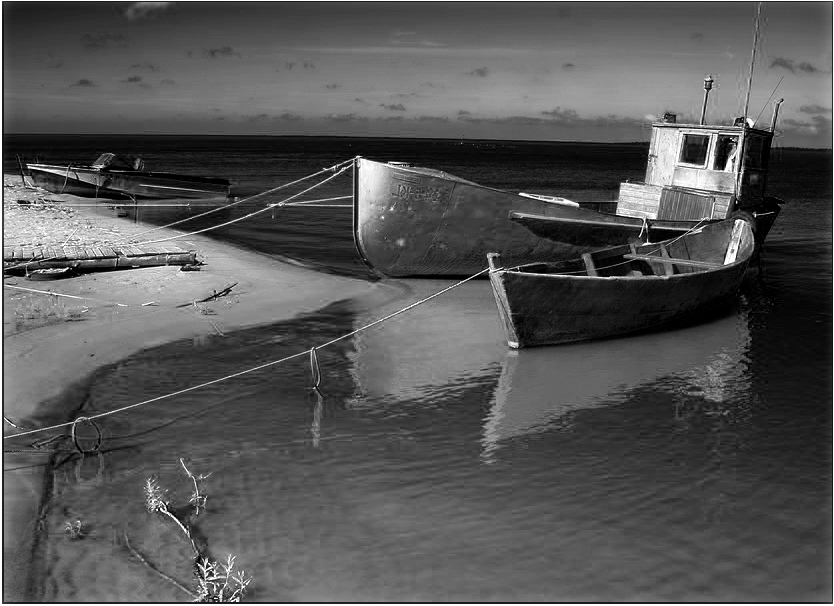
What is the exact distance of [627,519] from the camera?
7422mm

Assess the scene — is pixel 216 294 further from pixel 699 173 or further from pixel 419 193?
pixel 699 173

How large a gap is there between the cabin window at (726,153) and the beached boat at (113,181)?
76.3 feet

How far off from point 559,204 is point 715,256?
354cm

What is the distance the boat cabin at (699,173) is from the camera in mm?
17484

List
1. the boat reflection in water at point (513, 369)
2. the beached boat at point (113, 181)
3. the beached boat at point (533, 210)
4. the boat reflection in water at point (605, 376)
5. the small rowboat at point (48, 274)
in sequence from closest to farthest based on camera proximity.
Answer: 1. the boat reflection in water at point (605, 376)
2. the boat reflection in water at point (513, 369)
3. the small rowboat at point (48, 274)
4. the beached boat at point (533, 210)
5. the beached boat at point (113, 181)

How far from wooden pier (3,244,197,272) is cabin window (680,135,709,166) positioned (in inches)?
468

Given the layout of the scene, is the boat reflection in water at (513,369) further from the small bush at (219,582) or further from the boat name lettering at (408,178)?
the small bush at (219,582)

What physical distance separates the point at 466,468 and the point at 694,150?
12.9 metres

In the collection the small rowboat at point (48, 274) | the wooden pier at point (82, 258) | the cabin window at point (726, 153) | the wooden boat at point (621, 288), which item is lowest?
the small rowboat at point (48, 274)

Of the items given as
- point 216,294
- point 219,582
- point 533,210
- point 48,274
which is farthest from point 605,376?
point 48,274

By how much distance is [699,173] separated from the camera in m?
18.1

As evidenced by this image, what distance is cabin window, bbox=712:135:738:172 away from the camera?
58.3 ft

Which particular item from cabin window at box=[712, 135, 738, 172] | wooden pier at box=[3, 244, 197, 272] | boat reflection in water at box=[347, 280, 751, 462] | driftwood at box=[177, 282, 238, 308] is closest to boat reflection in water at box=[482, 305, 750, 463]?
boat reflection in water at box=[347, 280, 751, 462]

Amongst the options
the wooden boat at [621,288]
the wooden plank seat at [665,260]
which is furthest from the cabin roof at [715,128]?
the wooden plank seat at [665,260]
